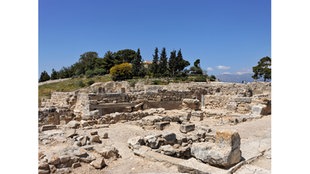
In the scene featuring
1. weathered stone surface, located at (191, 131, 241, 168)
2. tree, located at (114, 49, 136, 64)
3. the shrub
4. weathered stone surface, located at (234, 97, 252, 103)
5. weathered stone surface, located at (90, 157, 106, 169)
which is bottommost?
weathered stone surface, located at (90, 157, 106, 169)

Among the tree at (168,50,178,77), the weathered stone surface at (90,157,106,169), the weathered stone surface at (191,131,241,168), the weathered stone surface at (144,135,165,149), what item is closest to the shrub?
the tree at (168,50,178,77)

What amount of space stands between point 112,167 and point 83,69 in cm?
5408

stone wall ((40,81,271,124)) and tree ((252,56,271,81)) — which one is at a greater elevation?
tree ((252,56,271,81))

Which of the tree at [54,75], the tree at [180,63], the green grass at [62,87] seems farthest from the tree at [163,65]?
the tree at [54,75]

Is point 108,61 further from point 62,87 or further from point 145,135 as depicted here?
point 145,135

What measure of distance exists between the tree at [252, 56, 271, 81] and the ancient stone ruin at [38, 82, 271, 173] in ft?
80.3

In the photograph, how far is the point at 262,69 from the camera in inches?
1518

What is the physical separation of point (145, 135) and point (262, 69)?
117ft

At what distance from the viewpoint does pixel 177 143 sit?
23.6ft

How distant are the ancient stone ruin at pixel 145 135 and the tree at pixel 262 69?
963 inches

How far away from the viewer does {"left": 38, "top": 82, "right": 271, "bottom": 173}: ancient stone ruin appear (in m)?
4.55

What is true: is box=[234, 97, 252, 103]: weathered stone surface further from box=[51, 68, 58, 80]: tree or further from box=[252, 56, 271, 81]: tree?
box=[51, 68, 58, 80]: tree
